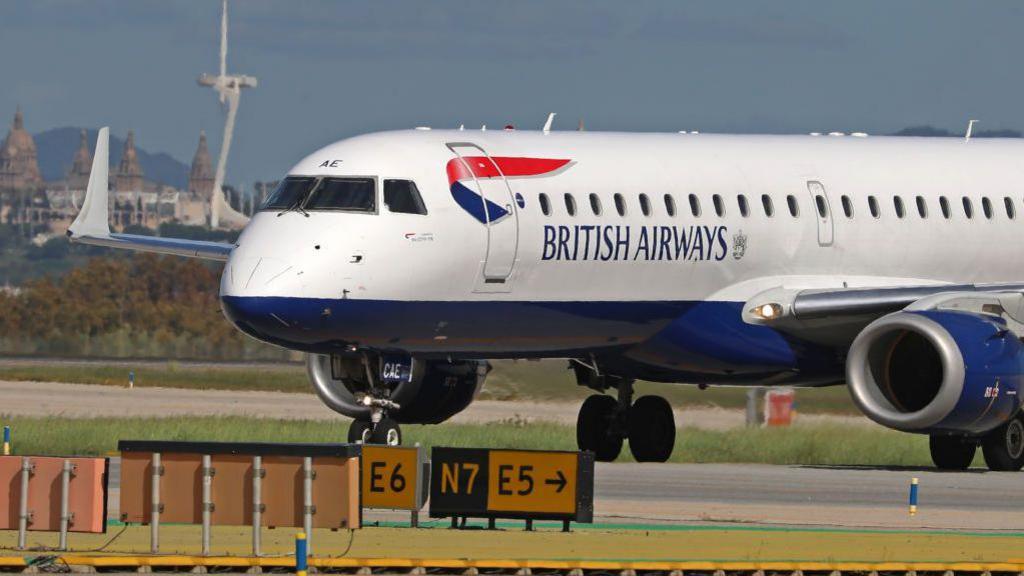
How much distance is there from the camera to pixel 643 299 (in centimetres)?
3478

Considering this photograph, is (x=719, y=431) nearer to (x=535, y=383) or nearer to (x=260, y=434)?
(x=535, y=383)

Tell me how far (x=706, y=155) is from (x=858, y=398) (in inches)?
178

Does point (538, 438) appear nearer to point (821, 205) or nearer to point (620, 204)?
point (821, 205)

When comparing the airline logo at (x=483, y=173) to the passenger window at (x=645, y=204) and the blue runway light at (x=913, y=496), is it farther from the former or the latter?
the blue runway light at (x=913, y=496)

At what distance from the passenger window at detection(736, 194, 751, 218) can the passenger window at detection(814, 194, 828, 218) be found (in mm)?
1348

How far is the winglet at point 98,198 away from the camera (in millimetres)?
44094

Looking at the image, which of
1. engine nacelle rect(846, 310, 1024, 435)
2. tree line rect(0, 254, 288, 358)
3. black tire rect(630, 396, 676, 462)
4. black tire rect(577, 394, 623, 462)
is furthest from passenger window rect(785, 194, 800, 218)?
tree line rect(0, 254, 288, 358)

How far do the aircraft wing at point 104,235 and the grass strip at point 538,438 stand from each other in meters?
3.23

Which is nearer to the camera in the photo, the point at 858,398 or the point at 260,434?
the point at 858,398

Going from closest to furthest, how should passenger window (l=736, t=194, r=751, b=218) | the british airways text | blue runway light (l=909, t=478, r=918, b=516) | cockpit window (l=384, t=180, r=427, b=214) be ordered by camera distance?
1. blue runway light (l=909, t=478, r=918, b=516)
2. cockpit window (l=384, t=180, r=427, b=214)
3. the british airways text
4. passenger window (l=736, t=194, r=751, b=218)

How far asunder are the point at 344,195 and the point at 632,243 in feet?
14.8

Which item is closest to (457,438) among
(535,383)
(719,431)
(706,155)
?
(535,383)

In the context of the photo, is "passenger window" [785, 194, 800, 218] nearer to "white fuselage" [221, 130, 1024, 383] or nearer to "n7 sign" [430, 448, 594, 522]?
"white fuselage" [221, 130, 1024, 383]

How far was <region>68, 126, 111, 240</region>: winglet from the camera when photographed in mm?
44094
